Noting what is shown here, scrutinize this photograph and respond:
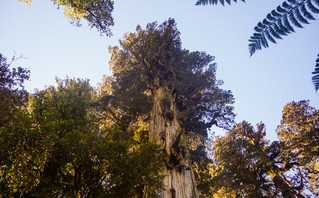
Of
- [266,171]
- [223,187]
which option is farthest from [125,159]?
[266,171]

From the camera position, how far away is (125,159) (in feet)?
15.5

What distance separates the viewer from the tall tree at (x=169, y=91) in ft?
30.3

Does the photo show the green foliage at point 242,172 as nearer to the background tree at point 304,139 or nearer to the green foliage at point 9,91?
the background tree at point 304,139

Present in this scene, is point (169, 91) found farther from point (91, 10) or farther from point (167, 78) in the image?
point (91, 10)

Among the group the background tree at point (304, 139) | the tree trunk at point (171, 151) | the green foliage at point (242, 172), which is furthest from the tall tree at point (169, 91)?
the background tree at point (304, 139)

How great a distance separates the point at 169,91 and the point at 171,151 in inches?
225

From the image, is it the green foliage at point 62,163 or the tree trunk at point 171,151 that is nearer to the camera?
the green foliage at point 62,163

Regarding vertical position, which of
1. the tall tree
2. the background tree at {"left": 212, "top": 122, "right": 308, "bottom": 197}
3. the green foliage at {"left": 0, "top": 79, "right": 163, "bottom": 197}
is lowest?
the green foliage at {"left": 0, "top": 79, "right": 163, "bottom": 197}

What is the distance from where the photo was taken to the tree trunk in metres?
6.94

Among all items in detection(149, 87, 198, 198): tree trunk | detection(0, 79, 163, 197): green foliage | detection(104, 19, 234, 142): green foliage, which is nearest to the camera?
detection(0, 79, 163, 197): green foliage

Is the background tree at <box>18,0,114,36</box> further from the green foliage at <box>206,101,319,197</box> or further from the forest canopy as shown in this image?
the green foliage at <box>206,101,319,197</box>

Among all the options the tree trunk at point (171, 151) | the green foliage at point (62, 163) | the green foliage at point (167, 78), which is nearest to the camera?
the green foliage at point (62, 163)

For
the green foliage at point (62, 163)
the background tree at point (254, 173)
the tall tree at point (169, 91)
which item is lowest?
the green foliage at point (62, 163)

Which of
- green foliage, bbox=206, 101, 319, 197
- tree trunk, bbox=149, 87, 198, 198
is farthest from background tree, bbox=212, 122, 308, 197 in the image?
tree trunk, bbox=149, 87, 198, 198
